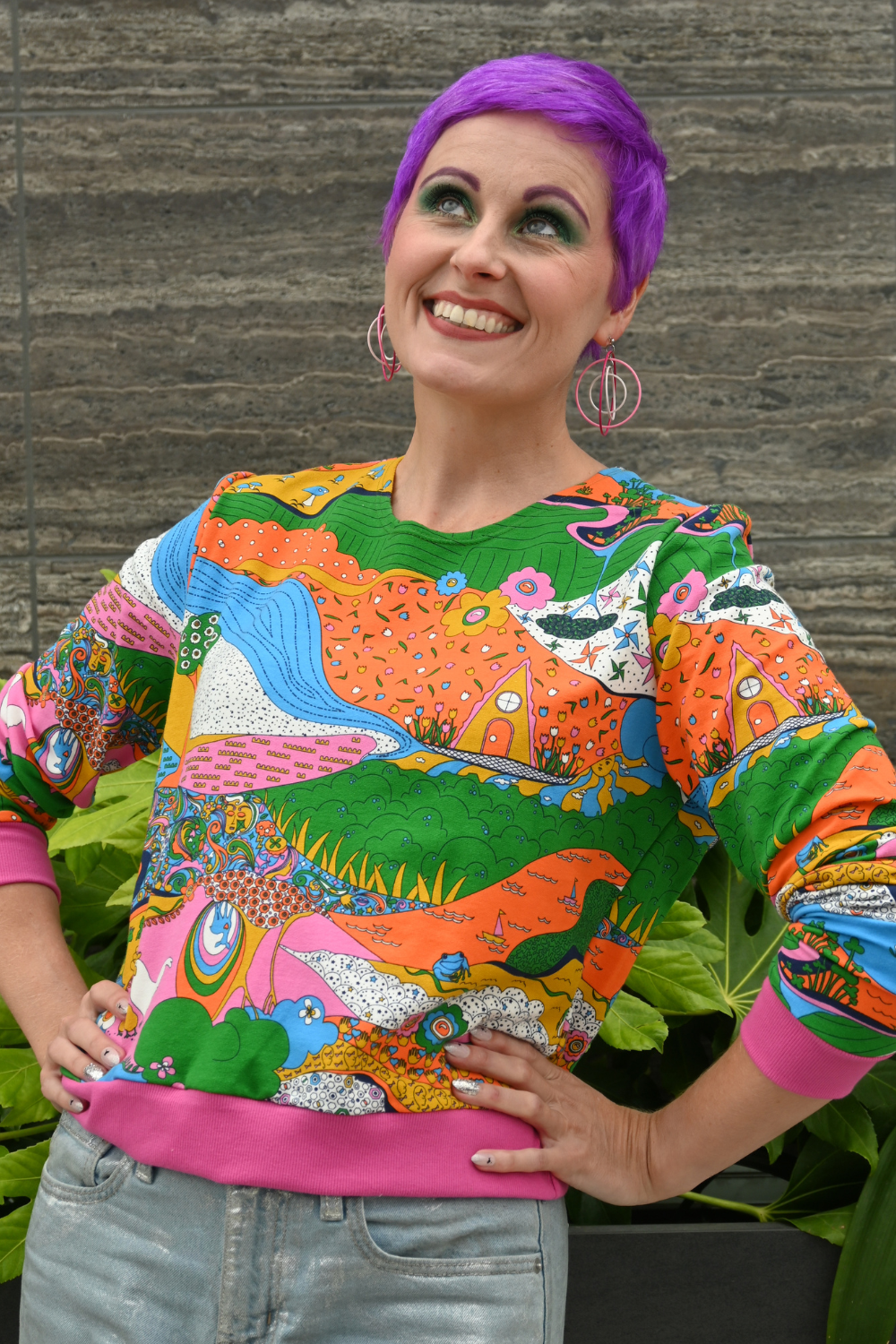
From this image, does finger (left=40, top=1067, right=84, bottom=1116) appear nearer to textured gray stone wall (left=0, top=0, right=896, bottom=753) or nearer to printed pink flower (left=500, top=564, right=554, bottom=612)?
printed pink flower (left=500, top=564, right=554, bottom=612)

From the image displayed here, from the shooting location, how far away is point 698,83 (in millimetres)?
2355

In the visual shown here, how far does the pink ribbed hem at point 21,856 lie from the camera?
121 cm

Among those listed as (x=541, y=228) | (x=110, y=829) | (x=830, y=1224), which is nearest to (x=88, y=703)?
(x=110, y=829)

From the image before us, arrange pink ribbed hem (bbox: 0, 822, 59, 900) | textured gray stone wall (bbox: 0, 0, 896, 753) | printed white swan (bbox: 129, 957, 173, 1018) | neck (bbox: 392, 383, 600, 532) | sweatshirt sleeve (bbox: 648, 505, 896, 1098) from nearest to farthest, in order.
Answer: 1. sweatshirt sleeve (bbox: 648, 505, 896, 1098)
2. printed white swan (bbox: 129, 957, 173, 1018)
3. neck (bbox: 392, 383, 600, 532)
4. pink ribbed hem (bbox: 0, 822, 59, 900)
5. textured gray stone wall (bbox: 0, 0, 896, 753)

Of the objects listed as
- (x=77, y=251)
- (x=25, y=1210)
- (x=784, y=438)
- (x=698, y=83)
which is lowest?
(x=25, y=1210)

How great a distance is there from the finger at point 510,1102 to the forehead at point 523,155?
748mm

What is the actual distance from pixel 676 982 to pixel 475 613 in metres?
0.76

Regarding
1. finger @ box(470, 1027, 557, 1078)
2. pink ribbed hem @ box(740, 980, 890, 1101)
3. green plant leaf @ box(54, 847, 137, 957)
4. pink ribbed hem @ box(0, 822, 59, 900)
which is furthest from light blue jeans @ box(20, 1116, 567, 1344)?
green plant leaf @ box(54, 847, 137, 957)

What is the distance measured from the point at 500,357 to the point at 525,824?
1.36ft

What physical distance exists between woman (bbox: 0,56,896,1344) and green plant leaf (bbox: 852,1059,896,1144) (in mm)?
680

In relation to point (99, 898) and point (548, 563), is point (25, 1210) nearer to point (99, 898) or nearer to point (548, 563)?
point (99, 898)

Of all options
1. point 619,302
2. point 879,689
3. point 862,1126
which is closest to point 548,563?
point 619,302

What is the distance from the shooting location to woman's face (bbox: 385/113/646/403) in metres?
1.02

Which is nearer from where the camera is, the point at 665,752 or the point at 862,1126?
the point at 665,752
